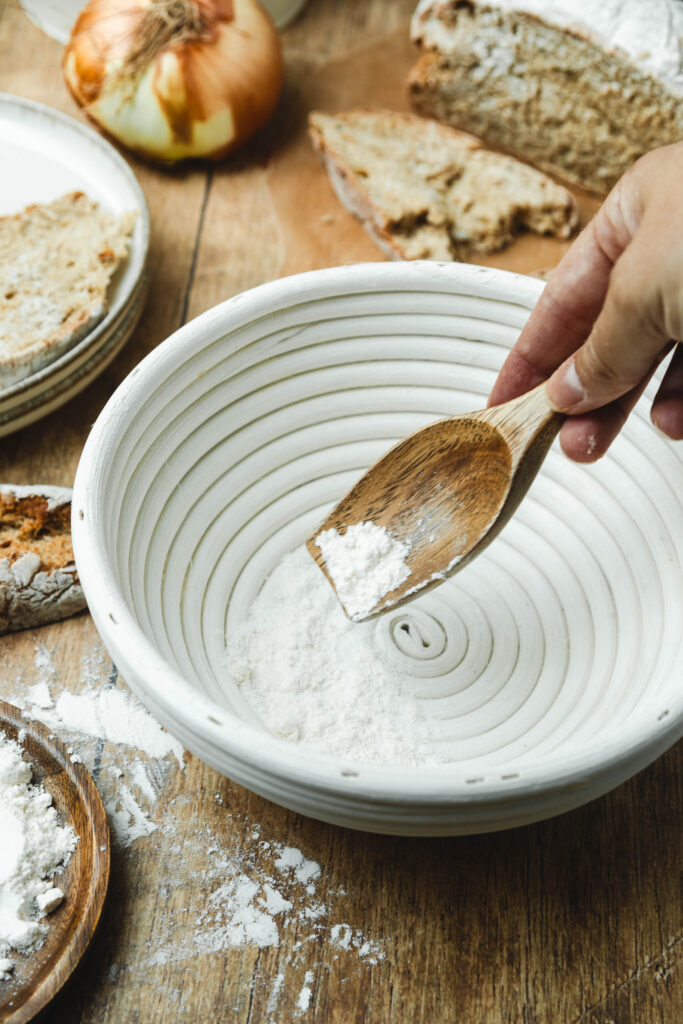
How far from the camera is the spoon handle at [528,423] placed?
3.22 feet

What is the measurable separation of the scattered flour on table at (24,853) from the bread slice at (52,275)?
0.55 metres

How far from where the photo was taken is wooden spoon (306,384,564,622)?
1001 mm

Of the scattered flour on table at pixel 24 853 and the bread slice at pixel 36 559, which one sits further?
the bread slice at pixel 36 559

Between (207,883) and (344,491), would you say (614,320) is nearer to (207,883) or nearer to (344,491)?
(344,491)

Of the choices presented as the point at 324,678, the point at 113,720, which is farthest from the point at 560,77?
the point at 113,720

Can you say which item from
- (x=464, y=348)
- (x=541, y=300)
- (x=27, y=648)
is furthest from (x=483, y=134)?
(x=27, y=648)

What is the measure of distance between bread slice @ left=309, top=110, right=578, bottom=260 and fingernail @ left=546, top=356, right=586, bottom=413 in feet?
2.17

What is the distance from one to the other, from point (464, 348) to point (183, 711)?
637 millimetres

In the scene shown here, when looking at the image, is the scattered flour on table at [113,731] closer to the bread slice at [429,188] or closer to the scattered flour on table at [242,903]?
the scattered flour on table at [242,903]

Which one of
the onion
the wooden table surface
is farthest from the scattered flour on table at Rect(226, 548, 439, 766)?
the onion

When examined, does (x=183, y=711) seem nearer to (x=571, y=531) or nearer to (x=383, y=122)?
(x=571, y=531)

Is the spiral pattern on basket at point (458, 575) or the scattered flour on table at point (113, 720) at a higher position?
the spiral pattern on basket at point (458, 575)

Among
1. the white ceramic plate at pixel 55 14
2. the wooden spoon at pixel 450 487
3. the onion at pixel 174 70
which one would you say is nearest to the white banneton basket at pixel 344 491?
the wooden spoon at pixel 450 487

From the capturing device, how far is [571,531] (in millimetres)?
1202
